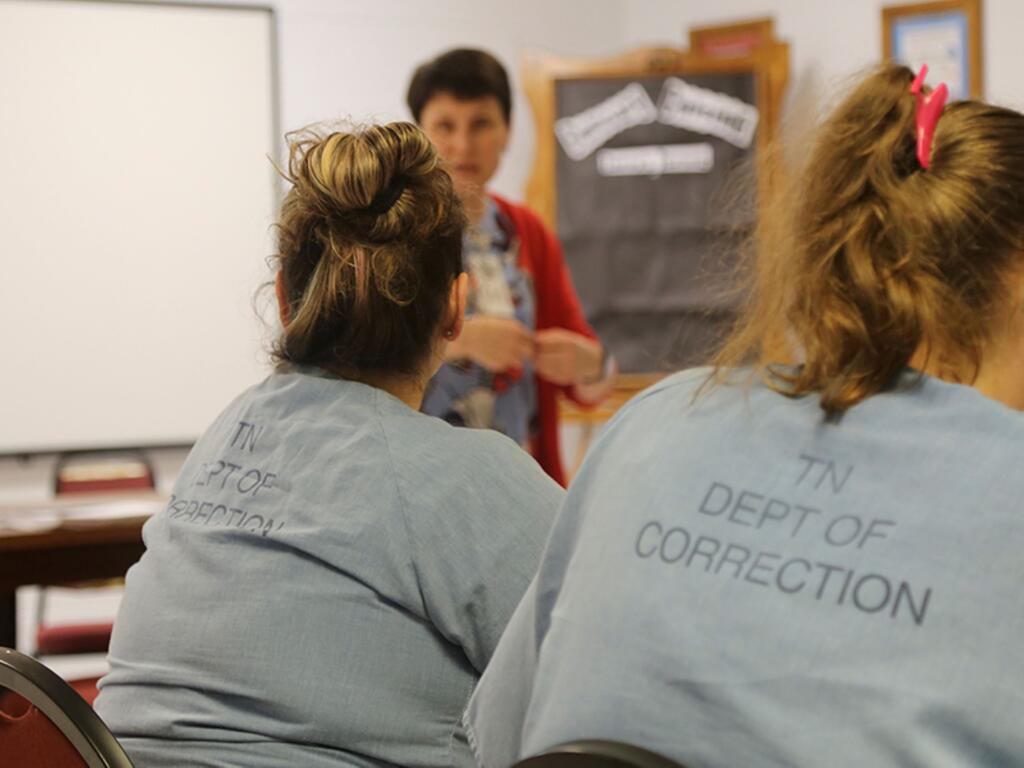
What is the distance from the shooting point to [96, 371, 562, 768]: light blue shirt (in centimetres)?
123

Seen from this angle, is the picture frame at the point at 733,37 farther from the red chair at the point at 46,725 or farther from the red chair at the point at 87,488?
the red chair at the point at 46,725

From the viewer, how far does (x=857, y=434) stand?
34.1 inches

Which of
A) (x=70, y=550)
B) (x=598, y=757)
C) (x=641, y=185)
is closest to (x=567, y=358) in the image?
(x=70, y=550)

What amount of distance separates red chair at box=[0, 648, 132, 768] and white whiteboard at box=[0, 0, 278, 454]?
312 centimetres

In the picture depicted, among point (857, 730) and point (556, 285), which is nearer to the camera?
point (857, 730)

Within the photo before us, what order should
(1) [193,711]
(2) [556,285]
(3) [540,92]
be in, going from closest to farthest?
(1) [193,711] → (2) [556,285] → (3) [540,92]

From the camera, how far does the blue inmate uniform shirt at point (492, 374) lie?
2521mm

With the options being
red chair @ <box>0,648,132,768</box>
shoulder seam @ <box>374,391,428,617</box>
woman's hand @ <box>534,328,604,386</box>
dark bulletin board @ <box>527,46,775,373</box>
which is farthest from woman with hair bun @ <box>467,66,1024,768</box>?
dark bulletin board @ <box>527,46,775,373</box>

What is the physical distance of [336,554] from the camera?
4.01ft

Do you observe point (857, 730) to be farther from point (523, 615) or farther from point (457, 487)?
point (457, 487)

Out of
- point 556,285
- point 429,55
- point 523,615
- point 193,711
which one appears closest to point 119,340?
point 429,55

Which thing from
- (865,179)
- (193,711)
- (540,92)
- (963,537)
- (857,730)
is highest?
(540,92)

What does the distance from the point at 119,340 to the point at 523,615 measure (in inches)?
141

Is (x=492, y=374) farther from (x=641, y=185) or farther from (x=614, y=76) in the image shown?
Result: (x=614, y=76)
